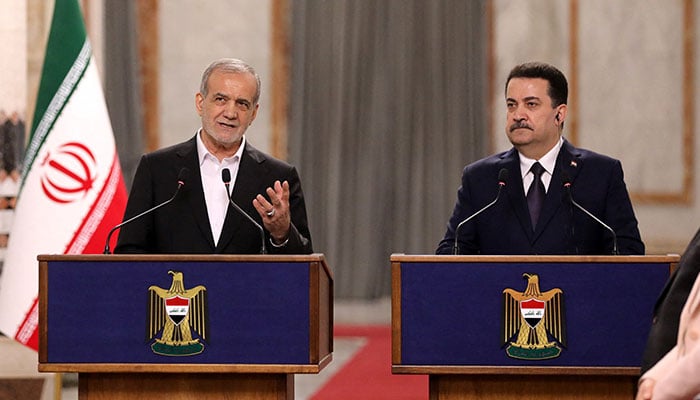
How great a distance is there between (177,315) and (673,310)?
1.54 meters

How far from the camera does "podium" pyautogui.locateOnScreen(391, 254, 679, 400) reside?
145 inches

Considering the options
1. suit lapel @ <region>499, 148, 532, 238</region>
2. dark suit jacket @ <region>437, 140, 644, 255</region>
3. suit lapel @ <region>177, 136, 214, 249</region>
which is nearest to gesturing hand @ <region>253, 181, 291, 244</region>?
suit lapel @ <region>177, 136, 214, 249</region>

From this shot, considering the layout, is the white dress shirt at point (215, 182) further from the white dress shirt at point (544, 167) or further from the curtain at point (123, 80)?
the curtain at point (123, 80)

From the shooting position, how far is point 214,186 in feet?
14.2

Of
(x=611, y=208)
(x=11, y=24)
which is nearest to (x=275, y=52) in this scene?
(x=11, y=24)

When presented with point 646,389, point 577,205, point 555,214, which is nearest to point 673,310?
point 646,389

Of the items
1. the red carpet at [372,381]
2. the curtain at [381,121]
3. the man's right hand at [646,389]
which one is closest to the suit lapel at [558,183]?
the man's right hand at [646,389]

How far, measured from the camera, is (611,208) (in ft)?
14.1

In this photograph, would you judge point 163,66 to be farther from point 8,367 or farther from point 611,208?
point 611,208

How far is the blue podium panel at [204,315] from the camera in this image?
370cm

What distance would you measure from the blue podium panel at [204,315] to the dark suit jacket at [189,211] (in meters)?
0.44

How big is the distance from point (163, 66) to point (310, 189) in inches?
67.2

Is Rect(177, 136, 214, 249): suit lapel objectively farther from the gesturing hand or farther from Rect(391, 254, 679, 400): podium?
Rect(391, 254, 679, 400): podium

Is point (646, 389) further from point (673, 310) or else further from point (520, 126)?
point (520, 126)
